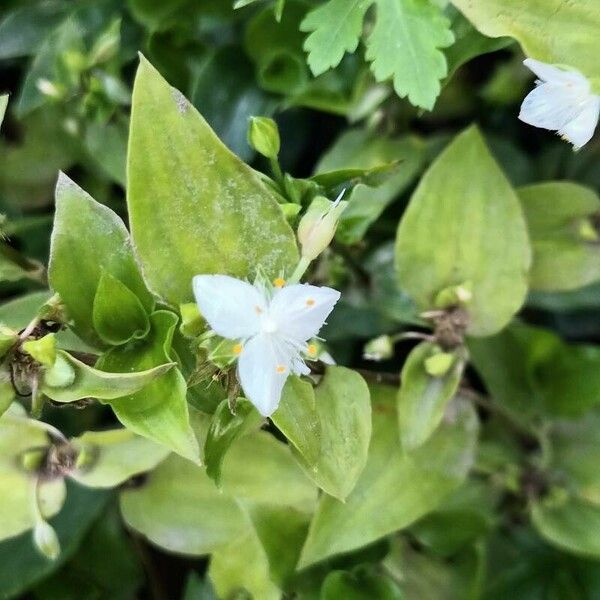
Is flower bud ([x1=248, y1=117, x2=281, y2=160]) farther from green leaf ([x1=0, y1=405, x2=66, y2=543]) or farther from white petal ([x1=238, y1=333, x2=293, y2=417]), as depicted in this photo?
green leaf ([x1=0, y1=405, x2=66, y2=543])

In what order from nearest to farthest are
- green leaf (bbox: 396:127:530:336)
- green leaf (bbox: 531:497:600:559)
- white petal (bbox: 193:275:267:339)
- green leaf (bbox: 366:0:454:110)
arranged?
white petal (bbox: 193:275:267:339) < green leaf (bbox: 366:0:454:110) < green leaf (bbox: 396:127:530:336) < green leaf (bbox: 531:497:600:559)

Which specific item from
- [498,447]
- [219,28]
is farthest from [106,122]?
[498,447]

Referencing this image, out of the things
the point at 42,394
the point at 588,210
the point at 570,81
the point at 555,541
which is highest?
the point at 570,81

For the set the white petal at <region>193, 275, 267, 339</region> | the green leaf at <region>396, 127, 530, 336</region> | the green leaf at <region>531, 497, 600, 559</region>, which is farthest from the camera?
the green leaf at <region>531, 497, 600, 559</region>

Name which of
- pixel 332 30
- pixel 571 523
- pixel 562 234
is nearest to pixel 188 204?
pixel 332 30

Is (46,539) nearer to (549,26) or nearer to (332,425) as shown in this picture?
(332,425)

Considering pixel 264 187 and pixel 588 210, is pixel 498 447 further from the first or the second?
pixel 264 187

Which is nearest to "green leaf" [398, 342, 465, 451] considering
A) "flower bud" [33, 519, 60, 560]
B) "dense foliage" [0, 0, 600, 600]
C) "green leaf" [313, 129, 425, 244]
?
"dense foliage" [0, 0, 600, 600]
